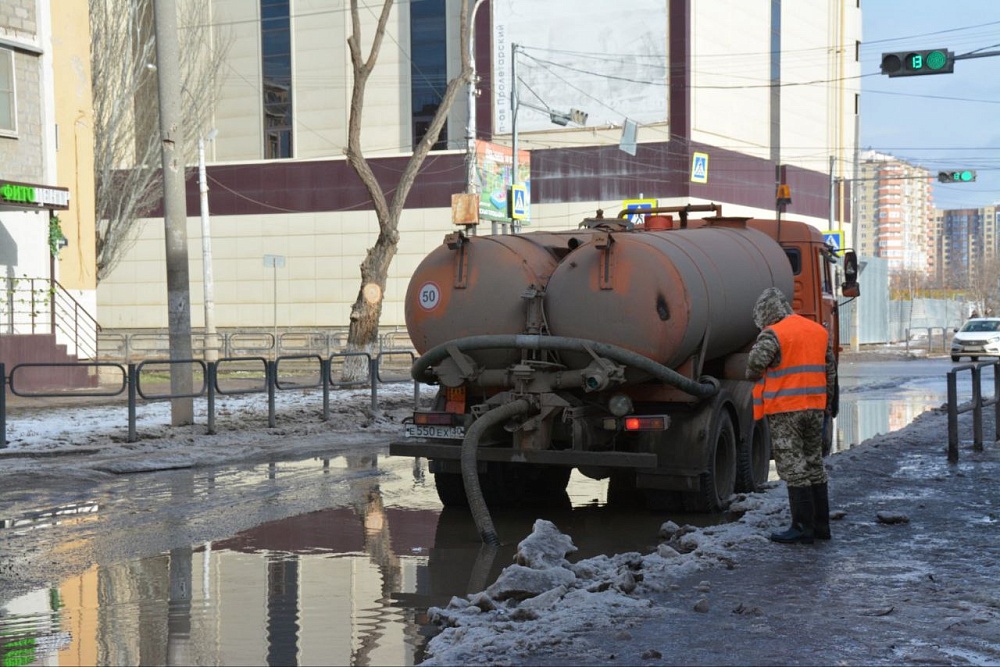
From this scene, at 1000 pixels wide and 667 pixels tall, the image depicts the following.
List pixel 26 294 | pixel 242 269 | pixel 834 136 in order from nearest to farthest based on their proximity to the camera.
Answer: pixel 26 294, pixel 242 269, pixel 834 136

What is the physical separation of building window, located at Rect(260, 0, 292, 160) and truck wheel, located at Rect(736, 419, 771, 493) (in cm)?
4532

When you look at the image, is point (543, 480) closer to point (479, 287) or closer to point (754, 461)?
point (754, 461)

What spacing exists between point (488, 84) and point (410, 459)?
37472 millimetres

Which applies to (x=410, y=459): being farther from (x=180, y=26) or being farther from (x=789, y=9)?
(x=789, y=9)

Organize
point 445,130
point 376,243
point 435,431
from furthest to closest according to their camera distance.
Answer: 1. point 445,130
2. point 376,243
3. point 435,431

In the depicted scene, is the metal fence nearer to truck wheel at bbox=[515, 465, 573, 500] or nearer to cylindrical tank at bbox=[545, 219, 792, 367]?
truck wheel at bbox=[515, 465, 573, 500]

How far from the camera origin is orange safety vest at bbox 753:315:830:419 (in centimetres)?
905

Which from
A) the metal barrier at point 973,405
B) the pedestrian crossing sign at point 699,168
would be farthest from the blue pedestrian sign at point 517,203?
the metal barrier at point 973,405

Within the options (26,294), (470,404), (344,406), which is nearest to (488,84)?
(26,294)

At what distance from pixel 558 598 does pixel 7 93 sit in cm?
2266

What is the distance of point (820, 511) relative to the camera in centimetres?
912

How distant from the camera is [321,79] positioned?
178 feet

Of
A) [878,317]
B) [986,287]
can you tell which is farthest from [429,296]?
[986,287]

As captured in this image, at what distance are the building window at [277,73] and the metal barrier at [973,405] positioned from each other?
4300cm
